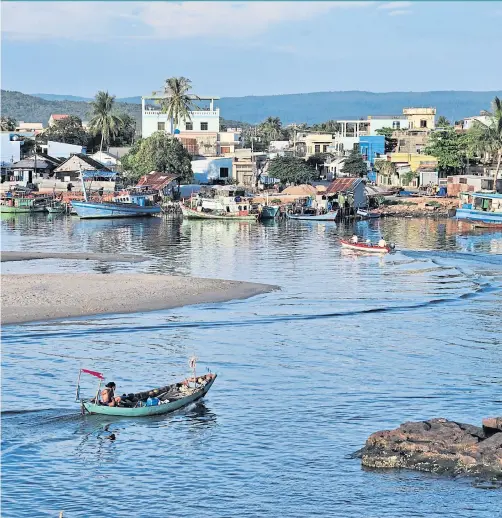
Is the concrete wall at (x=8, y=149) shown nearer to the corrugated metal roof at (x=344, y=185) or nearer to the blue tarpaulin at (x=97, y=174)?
the blue tarpaulin at (x=97, y=174)

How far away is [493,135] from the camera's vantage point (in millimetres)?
111562

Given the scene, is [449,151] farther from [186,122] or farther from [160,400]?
[160,400]

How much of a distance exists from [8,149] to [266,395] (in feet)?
333

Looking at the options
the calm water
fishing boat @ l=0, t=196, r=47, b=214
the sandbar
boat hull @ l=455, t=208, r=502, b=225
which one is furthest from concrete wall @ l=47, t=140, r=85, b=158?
the calm water

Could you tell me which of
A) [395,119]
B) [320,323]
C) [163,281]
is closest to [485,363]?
[320,323]

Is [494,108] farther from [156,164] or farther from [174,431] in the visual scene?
[174,431]

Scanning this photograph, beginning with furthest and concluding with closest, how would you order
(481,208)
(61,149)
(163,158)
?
(61,149) < (163,158) < (481,208)

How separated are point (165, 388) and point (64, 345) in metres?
9.17

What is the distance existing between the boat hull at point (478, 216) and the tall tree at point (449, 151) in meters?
19.0

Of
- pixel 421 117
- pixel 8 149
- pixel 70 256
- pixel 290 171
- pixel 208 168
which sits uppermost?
pixel 421 117

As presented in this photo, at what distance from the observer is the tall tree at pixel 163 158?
118500mm

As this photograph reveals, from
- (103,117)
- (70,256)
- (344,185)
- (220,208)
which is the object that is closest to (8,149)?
(103,117)

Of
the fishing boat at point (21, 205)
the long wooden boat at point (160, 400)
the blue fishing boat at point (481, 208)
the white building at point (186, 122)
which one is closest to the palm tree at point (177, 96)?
the white building at point (186, 122)

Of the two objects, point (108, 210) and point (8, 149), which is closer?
point (108, 210)
